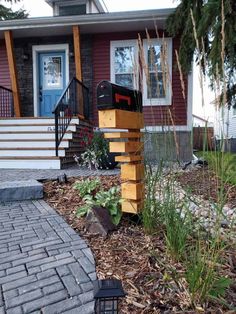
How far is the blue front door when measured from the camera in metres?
8.53

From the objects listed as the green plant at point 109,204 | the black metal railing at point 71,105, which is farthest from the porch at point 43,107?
the green plant at point 109,204

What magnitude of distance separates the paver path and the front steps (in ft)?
9.95

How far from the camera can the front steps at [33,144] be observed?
19.3ft

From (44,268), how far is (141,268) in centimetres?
59

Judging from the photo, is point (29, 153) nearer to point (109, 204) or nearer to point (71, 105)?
point (71, 105)

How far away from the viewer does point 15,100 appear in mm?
7855

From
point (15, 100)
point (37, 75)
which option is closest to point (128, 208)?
point (15, 100)

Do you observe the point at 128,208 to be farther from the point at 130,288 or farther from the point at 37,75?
the point at 37,75

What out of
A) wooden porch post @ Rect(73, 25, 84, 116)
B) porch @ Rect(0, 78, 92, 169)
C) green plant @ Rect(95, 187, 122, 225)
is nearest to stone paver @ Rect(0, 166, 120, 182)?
porch @ Rect(0, 78, 92, 169)

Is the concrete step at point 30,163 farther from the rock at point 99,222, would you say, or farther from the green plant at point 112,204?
the rock at point 99,222

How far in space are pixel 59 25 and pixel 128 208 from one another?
6.31 metres

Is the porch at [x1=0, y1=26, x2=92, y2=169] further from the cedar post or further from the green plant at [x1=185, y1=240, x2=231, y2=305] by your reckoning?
the green plant at [x1=185, y1=240, x2=231, y2=305]

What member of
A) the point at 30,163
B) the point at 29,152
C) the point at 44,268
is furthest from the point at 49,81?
the point at 44,268

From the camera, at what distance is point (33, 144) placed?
6.27 meters
